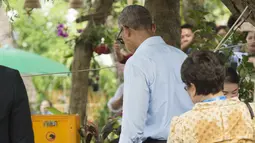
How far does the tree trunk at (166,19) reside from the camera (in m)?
6.64

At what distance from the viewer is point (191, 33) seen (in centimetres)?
881

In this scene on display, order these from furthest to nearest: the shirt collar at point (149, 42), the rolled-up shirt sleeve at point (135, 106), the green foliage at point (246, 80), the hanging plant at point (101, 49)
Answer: the hanging plant at point (101, 49) → the green foliage at point (246, 80) → the shirt collar at point (149, 42) → the rolled-up shirt sleeve at point (135, 106)

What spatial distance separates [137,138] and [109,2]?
470 cm

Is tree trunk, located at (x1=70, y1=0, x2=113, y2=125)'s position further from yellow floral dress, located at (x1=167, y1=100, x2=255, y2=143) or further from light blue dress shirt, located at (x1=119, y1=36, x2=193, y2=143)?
yellow floral dress, located at (x1=167, y1=100, x2=255, y2=143)

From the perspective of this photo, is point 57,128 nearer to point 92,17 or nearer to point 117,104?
point 92,17

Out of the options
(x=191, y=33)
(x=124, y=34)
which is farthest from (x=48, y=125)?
(x=191, y=33)

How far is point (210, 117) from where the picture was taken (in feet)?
13.6

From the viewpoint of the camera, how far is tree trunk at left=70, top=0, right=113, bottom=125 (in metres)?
9.55

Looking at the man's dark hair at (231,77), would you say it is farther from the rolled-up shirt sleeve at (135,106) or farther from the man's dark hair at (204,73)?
the man's dark hair at (204,73)

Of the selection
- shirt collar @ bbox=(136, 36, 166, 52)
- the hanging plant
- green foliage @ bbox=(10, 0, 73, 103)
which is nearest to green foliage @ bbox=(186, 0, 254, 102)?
the hanging plant

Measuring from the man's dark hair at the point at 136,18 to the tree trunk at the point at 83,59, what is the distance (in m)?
4.09

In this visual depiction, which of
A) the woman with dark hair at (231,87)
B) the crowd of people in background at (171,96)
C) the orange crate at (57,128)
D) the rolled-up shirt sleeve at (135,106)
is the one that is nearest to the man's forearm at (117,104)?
the orange crate at (57,128)

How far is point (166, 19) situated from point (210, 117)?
2604 mm

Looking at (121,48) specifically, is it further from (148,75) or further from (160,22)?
(148,75)
